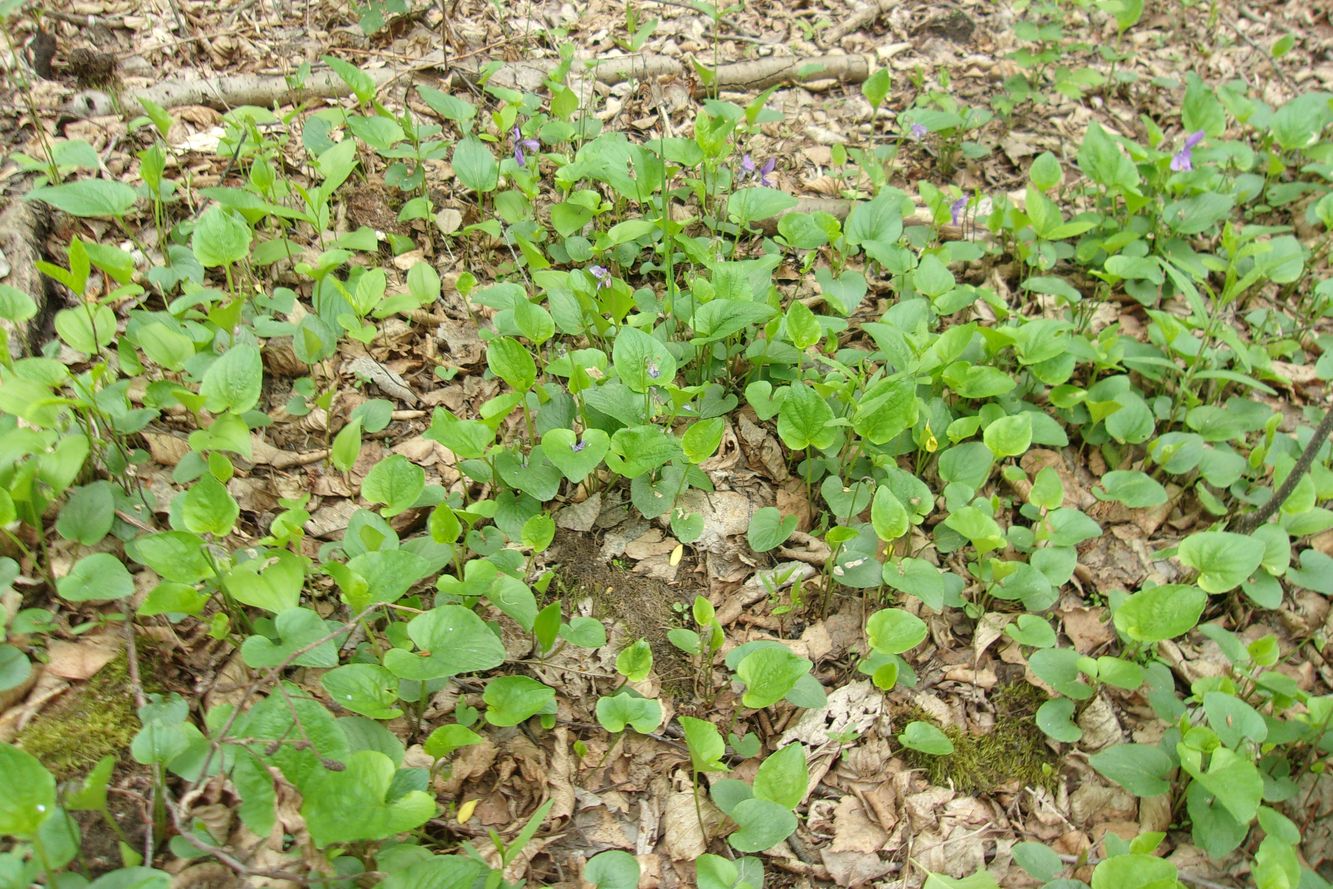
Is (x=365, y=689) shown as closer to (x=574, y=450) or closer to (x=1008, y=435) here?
(x=574, y=450)

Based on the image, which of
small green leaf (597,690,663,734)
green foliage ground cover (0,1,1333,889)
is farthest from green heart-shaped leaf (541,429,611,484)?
small green leaf (597,690,663,734)

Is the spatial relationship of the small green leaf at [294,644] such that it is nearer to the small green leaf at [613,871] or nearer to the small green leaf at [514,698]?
the small green leaf at [514,698]

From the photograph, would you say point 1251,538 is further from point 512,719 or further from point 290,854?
point 290,854

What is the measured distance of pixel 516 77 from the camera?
371 centimetres

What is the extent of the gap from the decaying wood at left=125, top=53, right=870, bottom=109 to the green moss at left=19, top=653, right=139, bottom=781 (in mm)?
2398

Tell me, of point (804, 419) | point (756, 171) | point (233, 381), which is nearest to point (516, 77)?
point (756, 171)

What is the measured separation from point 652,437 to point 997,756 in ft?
3.96

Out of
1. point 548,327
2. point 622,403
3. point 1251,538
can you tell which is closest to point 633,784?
point 622,403

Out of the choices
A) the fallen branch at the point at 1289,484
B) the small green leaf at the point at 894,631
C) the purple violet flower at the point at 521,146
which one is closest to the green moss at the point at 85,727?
the small green leaf at the point at 894,631

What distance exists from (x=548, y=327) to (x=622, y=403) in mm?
326

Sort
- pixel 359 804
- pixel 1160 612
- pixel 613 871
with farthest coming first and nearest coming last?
pixel 1160 612, pixel 613 871, pixel 359 804

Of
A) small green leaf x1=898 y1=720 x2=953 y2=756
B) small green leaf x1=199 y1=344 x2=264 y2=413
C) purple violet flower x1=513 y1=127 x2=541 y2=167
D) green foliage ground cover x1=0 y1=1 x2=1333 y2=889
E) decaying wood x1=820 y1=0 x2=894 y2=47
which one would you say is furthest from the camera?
decaying wood x1=820 y1=0 x2=894 y2=47

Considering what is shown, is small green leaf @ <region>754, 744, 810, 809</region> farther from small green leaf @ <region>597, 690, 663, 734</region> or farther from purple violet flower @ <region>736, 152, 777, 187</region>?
purple violet flower @ <region>736, 152, 777, 187</region>

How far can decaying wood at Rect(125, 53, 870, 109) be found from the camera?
337 cm
